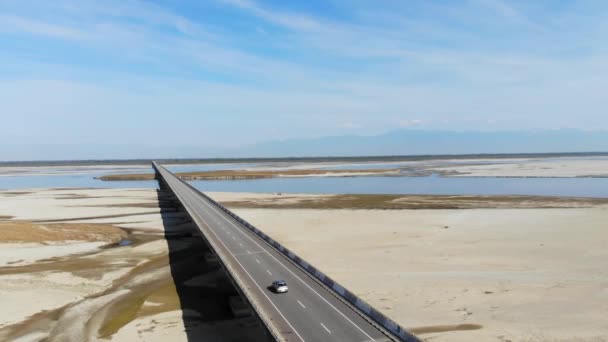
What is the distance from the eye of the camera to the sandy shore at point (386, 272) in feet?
107

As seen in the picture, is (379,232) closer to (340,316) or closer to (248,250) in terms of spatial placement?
(248,250)

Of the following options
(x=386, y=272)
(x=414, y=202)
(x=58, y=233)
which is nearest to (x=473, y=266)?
(x=386, y=272)

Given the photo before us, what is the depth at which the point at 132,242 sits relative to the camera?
211ft

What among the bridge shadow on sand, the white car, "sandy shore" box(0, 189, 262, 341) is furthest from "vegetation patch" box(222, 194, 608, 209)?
the white car

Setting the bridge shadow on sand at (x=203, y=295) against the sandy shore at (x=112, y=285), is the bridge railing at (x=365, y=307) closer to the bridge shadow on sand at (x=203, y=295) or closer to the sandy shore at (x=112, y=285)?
the bridge shadow on sand at (x=203, y=295)

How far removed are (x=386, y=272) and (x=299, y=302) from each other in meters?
17.3

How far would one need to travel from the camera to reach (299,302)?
30.5 metres

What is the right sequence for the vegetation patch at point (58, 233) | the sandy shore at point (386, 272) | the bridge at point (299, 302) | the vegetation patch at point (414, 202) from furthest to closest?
the vegetation patch at point (414, 202) < the vegetation patch at point (58, 233) < the sandy shore at point (386, 272) < the bridge at point (299, 302)

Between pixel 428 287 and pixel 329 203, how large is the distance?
202 ft

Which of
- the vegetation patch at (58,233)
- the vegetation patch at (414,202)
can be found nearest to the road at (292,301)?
the vegetation patch at (58,233)

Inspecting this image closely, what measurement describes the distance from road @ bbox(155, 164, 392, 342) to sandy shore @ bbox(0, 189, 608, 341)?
10.6ft

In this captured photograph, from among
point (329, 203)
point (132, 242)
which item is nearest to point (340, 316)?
point (132, 242)

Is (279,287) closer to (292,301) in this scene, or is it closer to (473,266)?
(292,301)

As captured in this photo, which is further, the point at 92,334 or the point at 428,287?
the point at 428,287
